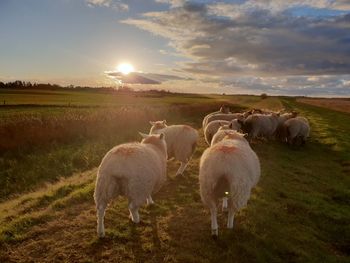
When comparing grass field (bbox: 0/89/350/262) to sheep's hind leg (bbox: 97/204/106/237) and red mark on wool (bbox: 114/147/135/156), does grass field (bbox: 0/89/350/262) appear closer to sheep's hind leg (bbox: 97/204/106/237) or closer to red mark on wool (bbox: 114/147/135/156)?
sheep's hind leg (bbox: 97/204/106/237)

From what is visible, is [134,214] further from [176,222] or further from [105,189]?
[105,189]

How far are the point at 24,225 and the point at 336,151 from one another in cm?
1837

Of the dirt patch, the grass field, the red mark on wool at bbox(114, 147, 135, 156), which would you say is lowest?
the dirt patch

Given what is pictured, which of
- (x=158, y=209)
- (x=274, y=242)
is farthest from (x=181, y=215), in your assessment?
(x=274, y=242)

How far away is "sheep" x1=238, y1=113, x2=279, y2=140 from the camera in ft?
68.9

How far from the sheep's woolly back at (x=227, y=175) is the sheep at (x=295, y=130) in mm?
14937

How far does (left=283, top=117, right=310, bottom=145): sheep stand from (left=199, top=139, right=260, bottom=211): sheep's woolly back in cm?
1494

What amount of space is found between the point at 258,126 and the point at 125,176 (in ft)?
48.0

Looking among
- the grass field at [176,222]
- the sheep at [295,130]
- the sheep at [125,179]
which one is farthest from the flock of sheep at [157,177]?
the sheep at [295,130]

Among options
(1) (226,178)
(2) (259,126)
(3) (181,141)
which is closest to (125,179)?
(1) (226,178)

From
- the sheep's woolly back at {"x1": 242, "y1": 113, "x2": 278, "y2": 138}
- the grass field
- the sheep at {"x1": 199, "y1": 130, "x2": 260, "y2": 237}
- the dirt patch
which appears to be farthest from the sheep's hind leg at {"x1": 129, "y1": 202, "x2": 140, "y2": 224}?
the dirt patch

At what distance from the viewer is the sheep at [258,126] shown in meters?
21.0

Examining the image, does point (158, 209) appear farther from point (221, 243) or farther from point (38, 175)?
point (38, 175)

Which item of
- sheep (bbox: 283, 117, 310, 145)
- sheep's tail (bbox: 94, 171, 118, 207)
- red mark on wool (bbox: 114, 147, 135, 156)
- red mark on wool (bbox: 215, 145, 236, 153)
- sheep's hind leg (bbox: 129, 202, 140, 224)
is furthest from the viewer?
sheep (bbox: 283, 117, 310, 145)
